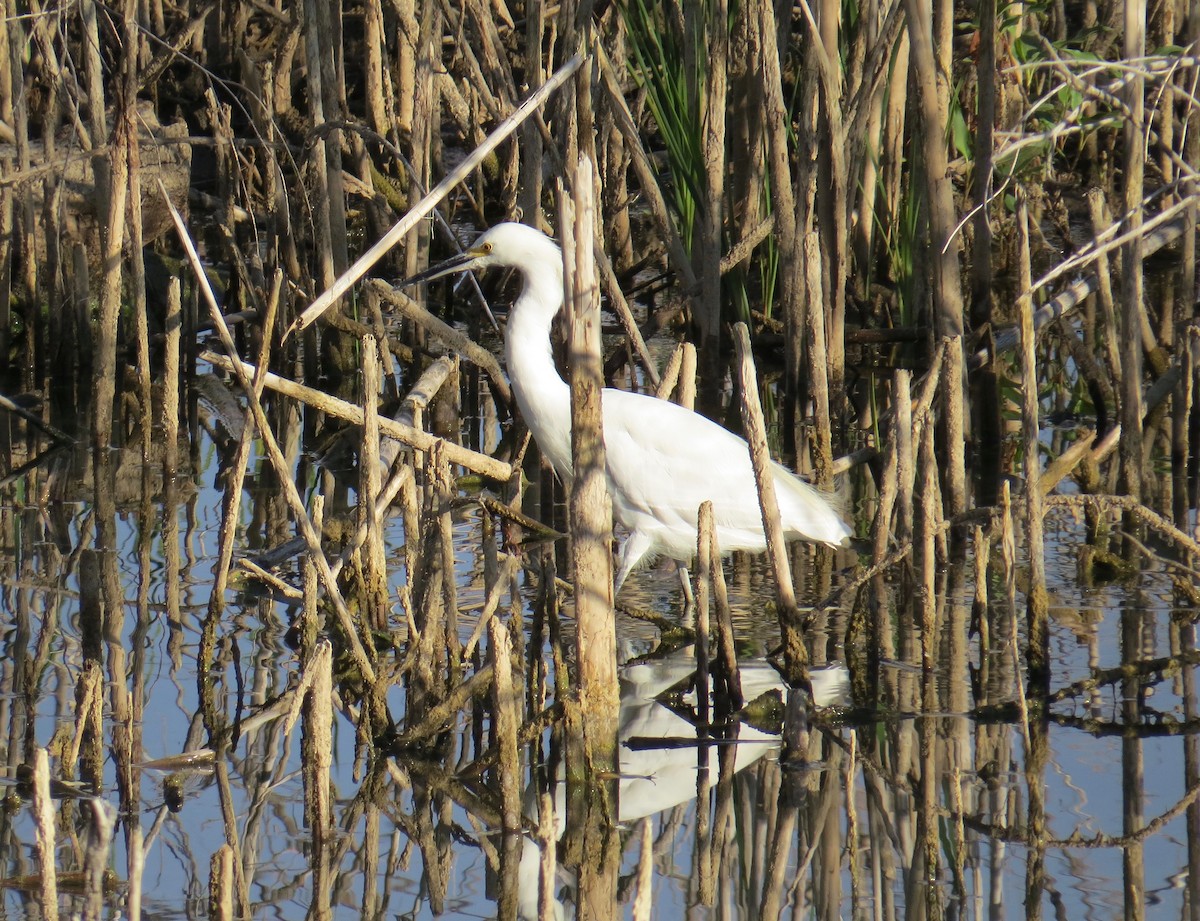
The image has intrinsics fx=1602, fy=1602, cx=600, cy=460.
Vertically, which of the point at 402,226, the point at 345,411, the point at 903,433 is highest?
the point at 402,226

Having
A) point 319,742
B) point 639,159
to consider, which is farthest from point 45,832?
point 639,159

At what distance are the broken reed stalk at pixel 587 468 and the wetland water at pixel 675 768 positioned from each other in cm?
36

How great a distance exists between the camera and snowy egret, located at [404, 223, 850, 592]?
18.4 ft

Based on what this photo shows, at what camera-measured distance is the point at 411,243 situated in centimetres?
784

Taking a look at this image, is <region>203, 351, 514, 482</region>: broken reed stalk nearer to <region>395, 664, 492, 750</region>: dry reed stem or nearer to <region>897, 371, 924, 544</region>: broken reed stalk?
<region>395, 664, 492, 750</region>: dry reed stem

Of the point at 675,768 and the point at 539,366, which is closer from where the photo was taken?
the point at 675,768

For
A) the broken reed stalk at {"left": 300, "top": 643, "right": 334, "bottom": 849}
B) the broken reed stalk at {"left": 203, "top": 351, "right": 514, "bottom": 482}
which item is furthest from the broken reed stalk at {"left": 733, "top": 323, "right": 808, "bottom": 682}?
the broken reed stalk at {"left": 300, "top": 643, "right": 334, "bottom": 849}

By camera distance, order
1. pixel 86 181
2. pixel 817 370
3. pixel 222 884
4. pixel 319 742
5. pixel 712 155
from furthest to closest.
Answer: pixel 86 181, pixel 712 155, pixel 817 370, pixel 319 742, pixel 222 884

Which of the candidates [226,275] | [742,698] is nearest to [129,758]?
[742,698]

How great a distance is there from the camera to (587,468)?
148 inches

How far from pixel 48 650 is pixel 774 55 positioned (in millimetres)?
3848

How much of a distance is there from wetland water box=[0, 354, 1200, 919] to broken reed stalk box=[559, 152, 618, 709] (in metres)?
0.36

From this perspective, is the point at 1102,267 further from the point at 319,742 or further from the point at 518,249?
the point at 319,742

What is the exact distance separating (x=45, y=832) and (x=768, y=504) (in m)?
1.98
